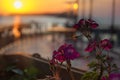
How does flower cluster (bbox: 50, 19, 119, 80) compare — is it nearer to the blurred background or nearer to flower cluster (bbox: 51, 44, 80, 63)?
flower cluster (bbox: 51, 44, 80, 63)

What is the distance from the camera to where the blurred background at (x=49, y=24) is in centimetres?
689

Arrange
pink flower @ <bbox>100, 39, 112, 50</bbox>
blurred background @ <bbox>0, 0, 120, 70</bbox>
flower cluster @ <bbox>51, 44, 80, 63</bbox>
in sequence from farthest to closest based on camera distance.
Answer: blurred background @ <bbox>0, 0, 120, 70</bbox> → pink flower @ <bbox>100, 39, 112, 50</bbox> → flower cluster @ <bbox>51, 44, 80, 63</bbox>

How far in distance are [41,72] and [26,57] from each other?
1.40 ft

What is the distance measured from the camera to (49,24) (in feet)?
40.0

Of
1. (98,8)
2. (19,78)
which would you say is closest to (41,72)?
(19,78)

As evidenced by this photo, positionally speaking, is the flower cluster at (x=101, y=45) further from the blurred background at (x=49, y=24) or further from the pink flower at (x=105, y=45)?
the blurred background at (x=49, y=24)

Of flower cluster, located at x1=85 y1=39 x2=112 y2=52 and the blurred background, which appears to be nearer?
flower cluster, located at x1=85 y1=39 x2=112 y2=52

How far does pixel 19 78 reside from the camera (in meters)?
2.44

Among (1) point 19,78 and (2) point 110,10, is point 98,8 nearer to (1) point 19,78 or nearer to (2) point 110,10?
(2) point 110,10

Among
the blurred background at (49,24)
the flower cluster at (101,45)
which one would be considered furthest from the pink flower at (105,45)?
the blurred background at (49,24)

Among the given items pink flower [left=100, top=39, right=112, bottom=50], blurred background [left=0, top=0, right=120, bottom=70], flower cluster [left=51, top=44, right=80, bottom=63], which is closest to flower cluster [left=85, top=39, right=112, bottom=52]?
pink flower [left=100, top=39, right=112, bottom=50]

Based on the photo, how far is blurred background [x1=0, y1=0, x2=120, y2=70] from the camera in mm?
6891

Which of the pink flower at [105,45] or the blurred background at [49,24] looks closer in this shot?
the pink flower at [105,45]

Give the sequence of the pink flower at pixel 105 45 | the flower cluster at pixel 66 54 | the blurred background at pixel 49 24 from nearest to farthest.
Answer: the flower cluster at pixel 66 54 → the pink flower at pixel 105 45 → the blurred background at pixel 49 24
